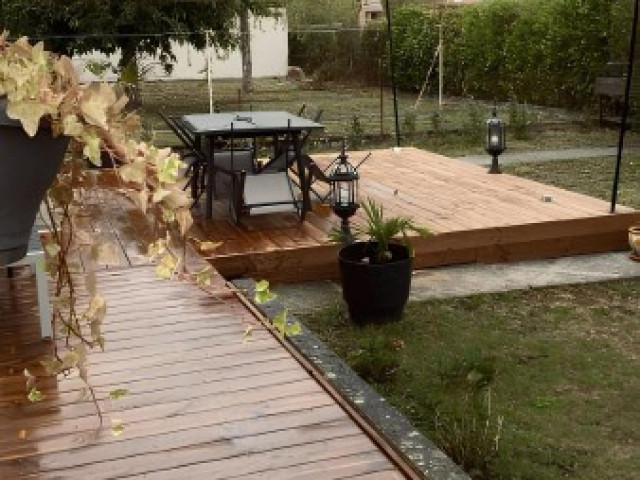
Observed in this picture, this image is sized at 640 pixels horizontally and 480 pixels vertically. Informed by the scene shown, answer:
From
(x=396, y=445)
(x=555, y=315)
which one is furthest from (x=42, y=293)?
(x=555, y=315)

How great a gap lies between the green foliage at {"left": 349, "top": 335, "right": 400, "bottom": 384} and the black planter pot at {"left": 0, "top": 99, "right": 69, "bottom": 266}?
2549 millimetres

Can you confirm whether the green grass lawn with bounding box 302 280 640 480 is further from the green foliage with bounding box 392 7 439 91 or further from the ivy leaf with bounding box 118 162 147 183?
the green foliage with bounding box 392 7 439 91

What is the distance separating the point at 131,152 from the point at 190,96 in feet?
49.7

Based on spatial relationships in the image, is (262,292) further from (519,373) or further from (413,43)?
(413,43)

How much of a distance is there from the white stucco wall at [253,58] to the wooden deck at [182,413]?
12.3 metres

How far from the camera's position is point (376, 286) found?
14.1 ft

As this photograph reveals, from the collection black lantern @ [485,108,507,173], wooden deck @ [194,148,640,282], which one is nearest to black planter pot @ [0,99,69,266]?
wooden deck @ [194,148,640,282]

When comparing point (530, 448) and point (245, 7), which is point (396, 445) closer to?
point (530, 448)

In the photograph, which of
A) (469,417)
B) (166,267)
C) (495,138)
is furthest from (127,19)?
(166,267)

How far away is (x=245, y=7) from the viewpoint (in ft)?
49.4

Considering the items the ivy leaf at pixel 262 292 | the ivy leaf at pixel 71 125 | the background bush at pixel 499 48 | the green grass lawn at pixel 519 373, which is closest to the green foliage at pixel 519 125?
the background bush at pixel 499 48

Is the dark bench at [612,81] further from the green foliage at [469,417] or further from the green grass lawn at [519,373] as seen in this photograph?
the green foliage at [469,417]

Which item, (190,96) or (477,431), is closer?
(477,431)

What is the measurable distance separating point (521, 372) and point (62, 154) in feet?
9.99
